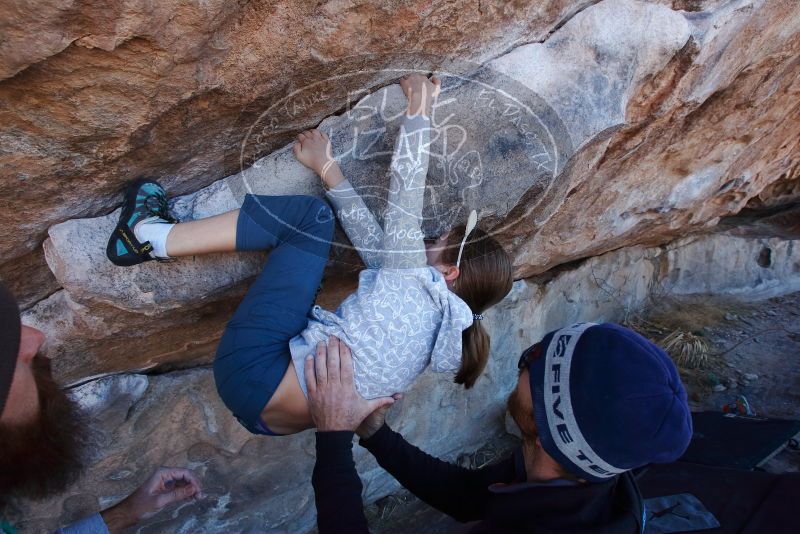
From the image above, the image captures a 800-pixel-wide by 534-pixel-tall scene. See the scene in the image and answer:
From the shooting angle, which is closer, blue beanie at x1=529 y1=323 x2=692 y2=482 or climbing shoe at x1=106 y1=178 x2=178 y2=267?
blue beanie at x1=529 y1=323 x2=692 y2=482

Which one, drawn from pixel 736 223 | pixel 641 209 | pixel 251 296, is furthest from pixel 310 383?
pixel 736 223

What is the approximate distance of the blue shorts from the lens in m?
1.59

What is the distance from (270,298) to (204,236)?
0.27m

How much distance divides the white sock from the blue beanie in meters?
Answer: 1.14

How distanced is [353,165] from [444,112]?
0.35m

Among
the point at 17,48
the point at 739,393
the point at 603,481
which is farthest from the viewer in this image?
the point at 739,393

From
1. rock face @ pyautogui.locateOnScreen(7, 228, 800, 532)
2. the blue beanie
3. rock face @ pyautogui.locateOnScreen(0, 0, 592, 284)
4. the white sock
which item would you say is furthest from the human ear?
rock face @ pyautogui.locateOnScreen(7, 228, 800, 532)

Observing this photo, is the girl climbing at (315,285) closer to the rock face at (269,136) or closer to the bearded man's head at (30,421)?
the rock face at (269,136)

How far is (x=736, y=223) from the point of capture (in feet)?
16.2

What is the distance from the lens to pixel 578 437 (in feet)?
3.78

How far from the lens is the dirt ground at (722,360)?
11.1 ft

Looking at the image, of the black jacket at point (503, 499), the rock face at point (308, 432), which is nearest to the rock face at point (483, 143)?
the rock face at point (308, 432)

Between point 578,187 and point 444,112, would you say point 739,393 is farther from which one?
point 444,112

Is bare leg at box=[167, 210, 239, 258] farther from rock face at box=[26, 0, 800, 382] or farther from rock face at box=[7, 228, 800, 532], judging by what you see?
rock face at box=[7, 228, 800, 532]
